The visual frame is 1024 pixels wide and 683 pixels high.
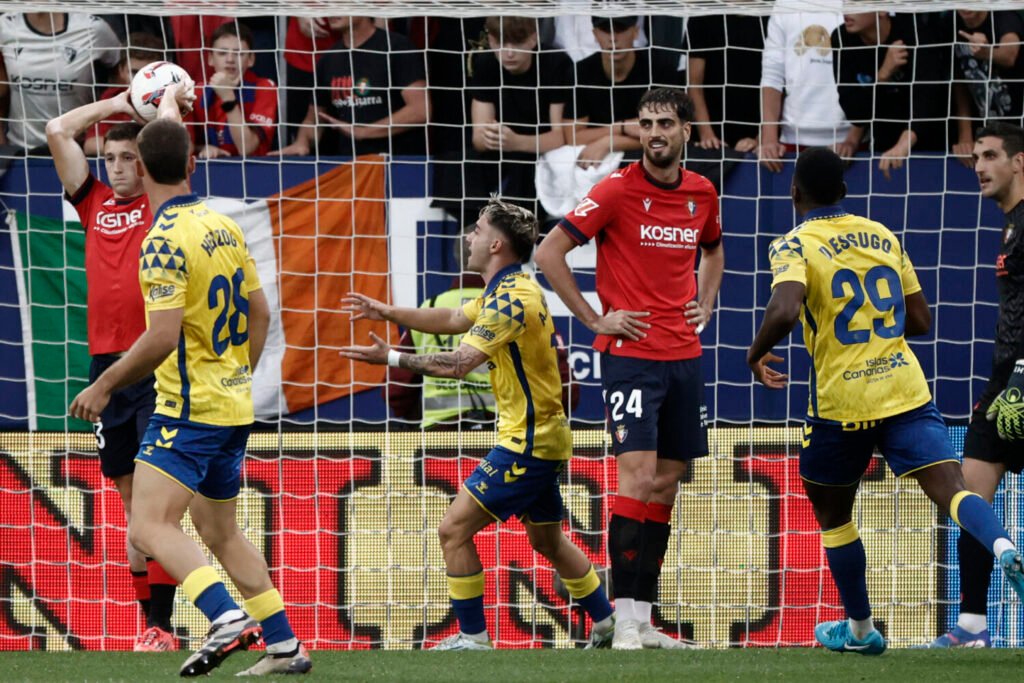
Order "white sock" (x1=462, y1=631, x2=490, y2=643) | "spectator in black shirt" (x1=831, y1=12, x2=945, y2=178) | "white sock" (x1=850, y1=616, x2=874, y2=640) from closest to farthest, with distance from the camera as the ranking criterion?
1. "white sock" (x1=850, y1=616, x2=874, y2=640)
2. "white sock" (x1=462, y1=631, x2=490, y2=643)
3. "spectator in black shirt" (x1=831, y1=12, x2=945, y2=178)

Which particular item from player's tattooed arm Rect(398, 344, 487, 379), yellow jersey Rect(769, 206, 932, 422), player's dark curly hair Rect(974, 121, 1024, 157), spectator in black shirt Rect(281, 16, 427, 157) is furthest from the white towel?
yellow jersey Rect(769, 206, 932, 422)

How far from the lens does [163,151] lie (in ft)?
18.6

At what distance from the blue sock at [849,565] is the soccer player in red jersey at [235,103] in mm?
4885

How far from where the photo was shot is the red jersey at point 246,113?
9.79 meters

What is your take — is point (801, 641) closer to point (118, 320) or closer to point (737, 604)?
point (737, 604)

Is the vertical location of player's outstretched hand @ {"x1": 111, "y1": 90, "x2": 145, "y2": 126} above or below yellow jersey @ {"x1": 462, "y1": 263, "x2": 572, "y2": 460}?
above

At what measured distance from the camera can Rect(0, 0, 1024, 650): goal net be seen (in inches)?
337

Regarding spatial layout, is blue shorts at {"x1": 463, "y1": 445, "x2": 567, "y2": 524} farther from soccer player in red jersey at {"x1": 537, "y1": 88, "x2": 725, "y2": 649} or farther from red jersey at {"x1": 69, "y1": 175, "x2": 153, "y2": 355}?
red jersey at {"x1": 69, "y1": 175, "x2": 153, "y2": 355}

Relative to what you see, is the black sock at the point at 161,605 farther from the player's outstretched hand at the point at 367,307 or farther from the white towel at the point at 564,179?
the white towel at the point at 564,179

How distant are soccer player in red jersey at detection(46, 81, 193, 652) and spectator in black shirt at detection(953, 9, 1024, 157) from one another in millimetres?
4976

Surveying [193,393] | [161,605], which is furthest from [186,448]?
[161,605]

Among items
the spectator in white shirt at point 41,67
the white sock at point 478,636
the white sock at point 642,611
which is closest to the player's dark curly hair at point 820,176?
the white sock at point 642,611

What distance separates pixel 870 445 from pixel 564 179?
141 inches

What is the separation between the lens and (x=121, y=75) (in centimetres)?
1002
